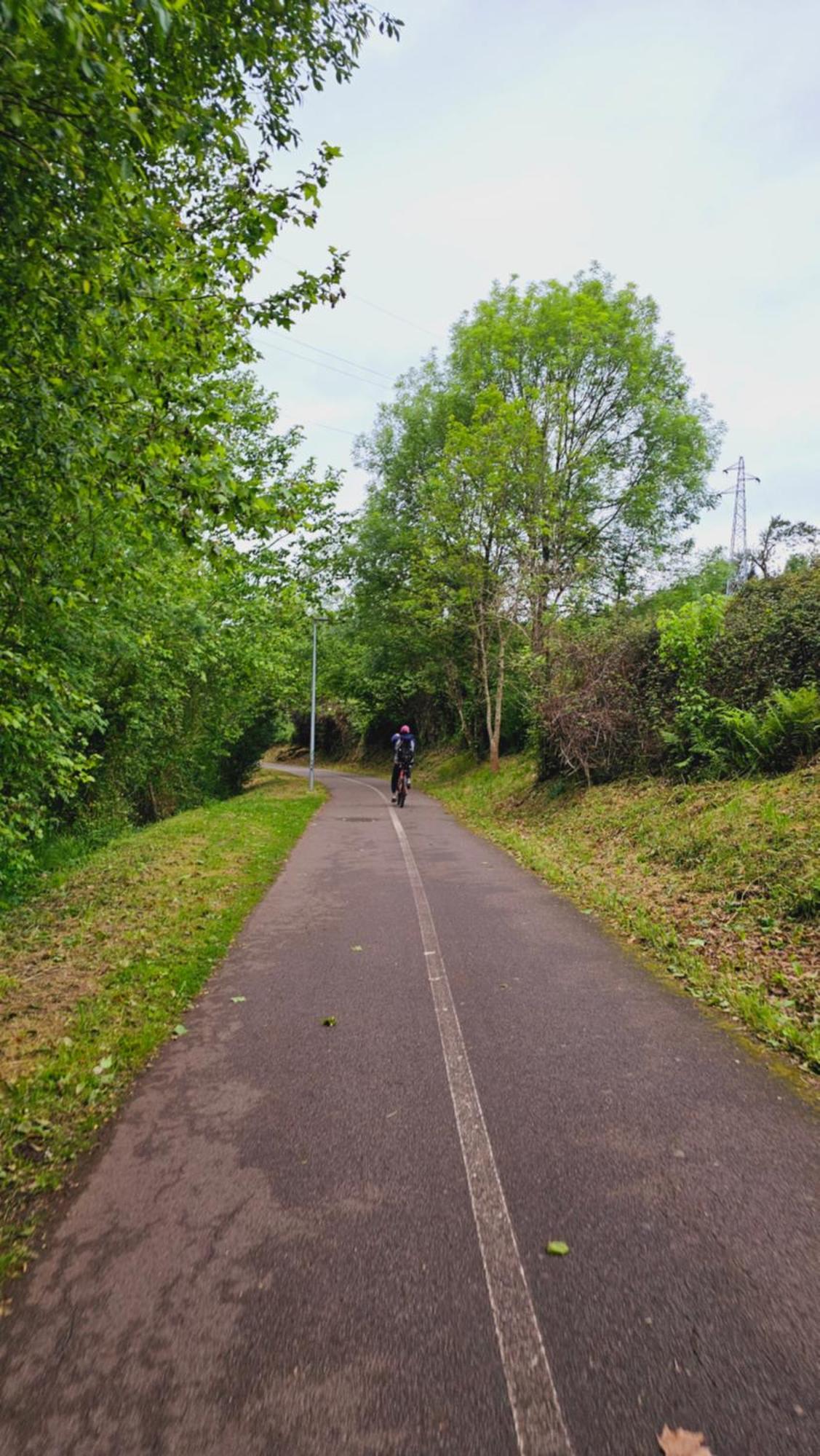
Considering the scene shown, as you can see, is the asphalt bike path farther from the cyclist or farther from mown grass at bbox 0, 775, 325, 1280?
the cyclist

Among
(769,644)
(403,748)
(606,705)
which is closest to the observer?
(769,644)

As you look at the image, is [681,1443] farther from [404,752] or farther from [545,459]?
[545,459]

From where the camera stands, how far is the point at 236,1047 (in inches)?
158

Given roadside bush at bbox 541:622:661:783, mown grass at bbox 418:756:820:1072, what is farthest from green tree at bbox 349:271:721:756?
mown grass at bbox 418:756:820:1072

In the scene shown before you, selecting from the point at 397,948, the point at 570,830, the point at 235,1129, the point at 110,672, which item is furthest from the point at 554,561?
the point at 235,1129

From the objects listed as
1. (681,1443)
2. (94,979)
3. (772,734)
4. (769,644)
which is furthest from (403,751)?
(681,1443)

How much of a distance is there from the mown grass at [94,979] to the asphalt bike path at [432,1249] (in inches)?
7.8

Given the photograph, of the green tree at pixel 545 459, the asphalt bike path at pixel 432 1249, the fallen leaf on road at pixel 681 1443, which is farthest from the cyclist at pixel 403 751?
the fallen leaf on road at pixel 681 1443

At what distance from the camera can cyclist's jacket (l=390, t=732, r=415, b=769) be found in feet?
55.3

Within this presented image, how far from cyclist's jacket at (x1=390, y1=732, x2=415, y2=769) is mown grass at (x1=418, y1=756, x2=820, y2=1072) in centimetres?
540

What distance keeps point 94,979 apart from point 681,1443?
4.67 m

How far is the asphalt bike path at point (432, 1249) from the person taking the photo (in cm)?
181

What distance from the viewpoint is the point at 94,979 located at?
5.14 metres

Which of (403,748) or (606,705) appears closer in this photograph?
(606,705)
